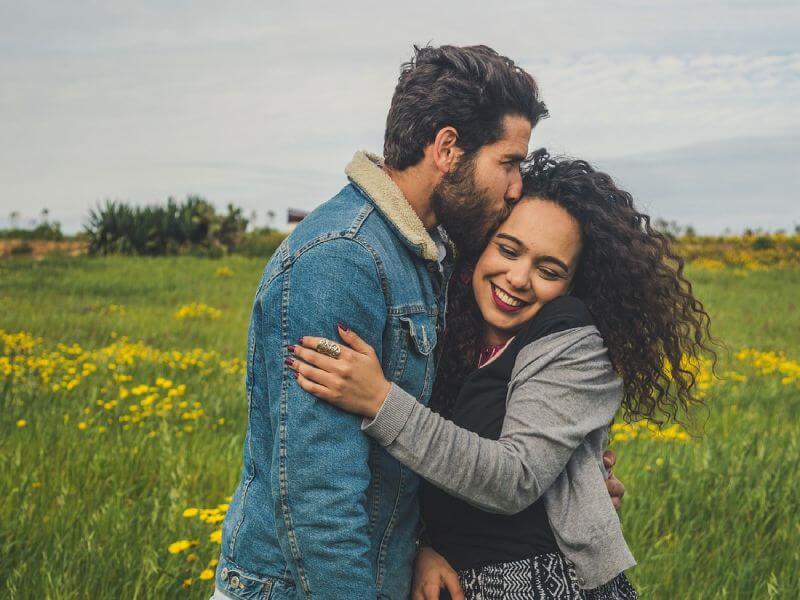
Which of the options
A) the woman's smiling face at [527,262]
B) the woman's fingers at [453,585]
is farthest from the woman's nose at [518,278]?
the woman's fingers at [453,585]

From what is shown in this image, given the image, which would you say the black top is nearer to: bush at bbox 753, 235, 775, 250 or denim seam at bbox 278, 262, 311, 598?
denim seam at bbox 278, 262, 311, 598

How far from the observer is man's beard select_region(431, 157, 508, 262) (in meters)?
2.44

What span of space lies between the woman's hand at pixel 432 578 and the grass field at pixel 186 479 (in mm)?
1250

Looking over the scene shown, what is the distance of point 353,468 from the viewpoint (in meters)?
2.04

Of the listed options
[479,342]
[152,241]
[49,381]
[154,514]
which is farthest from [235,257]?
[479,342]

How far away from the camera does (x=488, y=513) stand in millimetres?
2438

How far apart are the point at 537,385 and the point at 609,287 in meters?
0.52

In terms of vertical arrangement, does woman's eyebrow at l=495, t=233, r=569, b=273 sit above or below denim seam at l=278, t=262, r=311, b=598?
above

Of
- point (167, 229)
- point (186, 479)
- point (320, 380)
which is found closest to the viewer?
point (320, 380)

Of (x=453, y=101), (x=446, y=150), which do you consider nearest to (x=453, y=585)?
(x=446, y=150)

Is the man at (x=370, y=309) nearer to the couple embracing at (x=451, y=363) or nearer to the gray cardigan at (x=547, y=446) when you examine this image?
the couple embracing at (x=451, y=363)

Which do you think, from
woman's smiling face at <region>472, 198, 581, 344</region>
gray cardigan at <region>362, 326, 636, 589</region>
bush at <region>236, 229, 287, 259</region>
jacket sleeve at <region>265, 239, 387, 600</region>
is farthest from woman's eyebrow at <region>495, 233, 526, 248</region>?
bush at <region>236, 229, 287, 259</region>

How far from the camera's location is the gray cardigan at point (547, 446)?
2.12 metres

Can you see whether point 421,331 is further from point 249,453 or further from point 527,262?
point 249,453
